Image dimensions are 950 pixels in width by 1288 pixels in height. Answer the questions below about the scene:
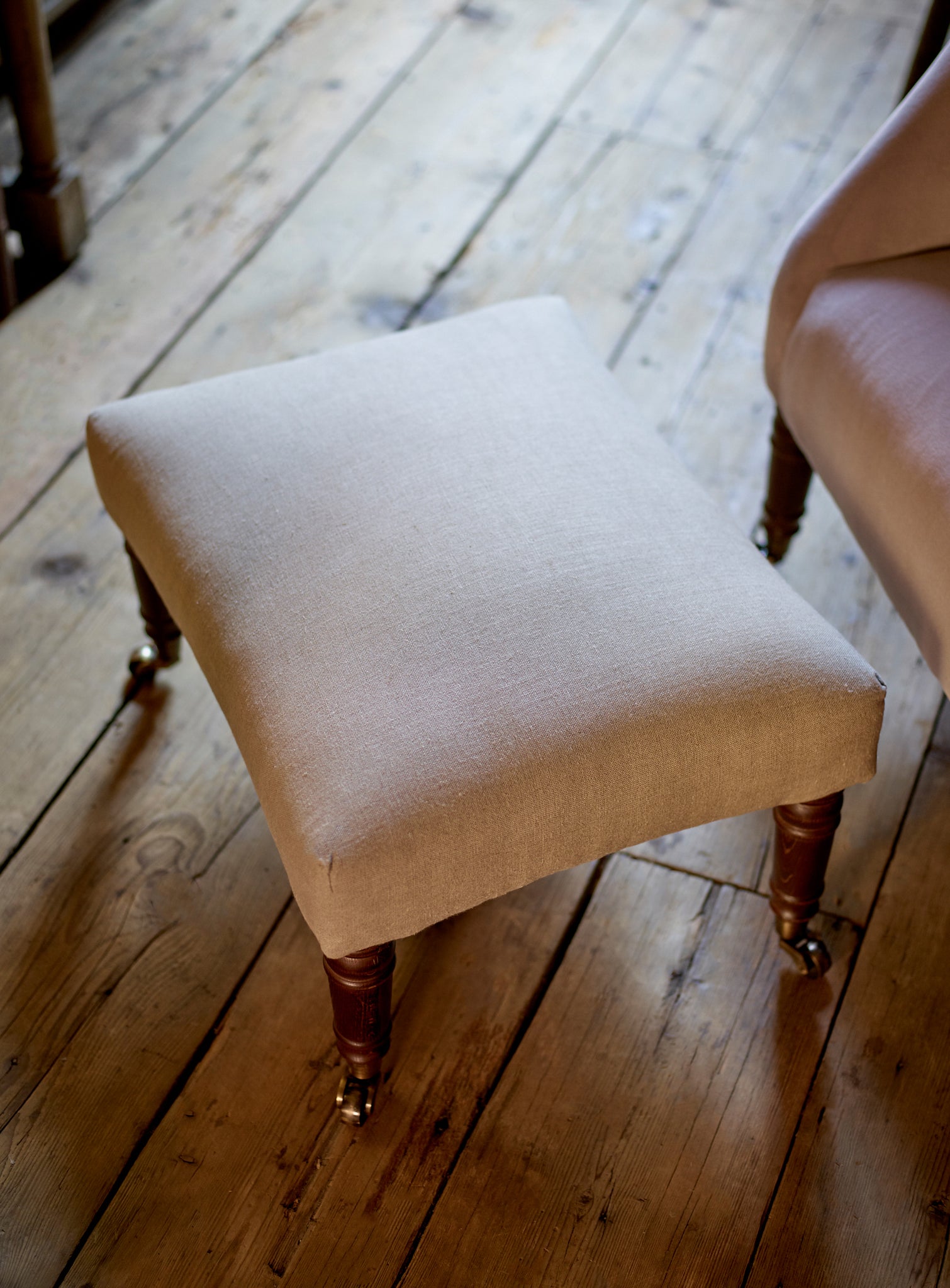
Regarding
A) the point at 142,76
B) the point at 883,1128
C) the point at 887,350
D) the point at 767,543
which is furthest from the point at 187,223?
the point at 883,1128

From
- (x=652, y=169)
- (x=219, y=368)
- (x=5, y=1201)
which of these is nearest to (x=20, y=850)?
(x=5, y=1201)

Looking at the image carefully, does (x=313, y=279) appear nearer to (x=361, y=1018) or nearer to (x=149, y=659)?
(x=149, y=659)

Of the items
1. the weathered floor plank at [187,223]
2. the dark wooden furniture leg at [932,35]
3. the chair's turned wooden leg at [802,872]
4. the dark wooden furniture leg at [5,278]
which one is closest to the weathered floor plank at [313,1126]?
the chair's turned wooden leg at [802,872]

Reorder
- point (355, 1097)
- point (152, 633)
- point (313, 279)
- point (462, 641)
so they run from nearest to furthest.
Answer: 1. point (462, 641)
2. point (355, 1097)
3. point (152, 633)
4. point (313, 279)

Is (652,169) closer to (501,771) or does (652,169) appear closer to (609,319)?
(609,319)

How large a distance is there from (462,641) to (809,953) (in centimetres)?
47

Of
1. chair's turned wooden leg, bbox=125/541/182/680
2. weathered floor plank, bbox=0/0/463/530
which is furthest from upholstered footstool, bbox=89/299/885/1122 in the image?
weathered floor plank, bbox=0/0/463/530

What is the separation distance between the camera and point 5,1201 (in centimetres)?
102

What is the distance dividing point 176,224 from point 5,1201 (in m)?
1.47

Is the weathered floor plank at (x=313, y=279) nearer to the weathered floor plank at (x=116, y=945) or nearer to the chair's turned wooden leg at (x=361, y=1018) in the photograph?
the weathered floor plank at (x=116, y=945)

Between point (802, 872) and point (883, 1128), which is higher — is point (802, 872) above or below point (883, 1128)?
above

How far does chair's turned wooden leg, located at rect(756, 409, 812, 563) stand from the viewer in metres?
1.40

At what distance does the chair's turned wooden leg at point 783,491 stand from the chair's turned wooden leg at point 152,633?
66 centimetres

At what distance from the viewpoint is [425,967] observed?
1183 millimetres
